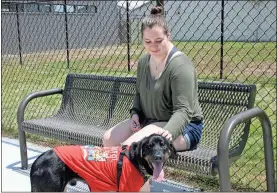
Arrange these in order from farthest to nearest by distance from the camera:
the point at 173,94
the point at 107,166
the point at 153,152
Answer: the point at 173,94, the point at 107,166, the point at 153,152

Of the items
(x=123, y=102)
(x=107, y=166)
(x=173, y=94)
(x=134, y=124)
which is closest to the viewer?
(x=107, y=166)

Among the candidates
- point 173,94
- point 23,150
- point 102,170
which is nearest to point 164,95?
point 173,94

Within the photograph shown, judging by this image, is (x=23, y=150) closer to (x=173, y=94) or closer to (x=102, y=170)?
(x=102, y=170)

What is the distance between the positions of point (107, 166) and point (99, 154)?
10 centimetres

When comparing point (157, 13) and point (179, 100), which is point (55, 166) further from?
point (157, 13)

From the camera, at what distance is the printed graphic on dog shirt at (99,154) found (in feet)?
8.34

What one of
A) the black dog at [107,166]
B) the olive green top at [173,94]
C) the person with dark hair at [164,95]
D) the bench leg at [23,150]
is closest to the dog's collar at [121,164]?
the black dog at [107,166]

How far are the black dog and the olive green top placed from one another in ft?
0.83

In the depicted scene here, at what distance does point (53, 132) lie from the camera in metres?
3.71

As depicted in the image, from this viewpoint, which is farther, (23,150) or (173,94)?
(23,150)

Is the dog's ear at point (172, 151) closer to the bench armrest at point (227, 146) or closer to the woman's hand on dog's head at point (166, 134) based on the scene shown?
the woman's hand on dog's head at point (166, 134)

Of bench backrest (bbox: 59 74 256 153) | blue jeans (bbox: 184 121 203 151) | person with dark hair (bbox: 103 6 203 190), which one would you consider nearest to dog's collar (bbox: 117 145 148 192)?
person with dark hair (bbox: 103 6 203 190)

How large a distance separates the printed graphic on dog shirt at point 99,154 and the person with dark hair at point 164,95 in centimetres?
18

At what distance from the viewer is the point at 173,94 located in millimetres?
2801
